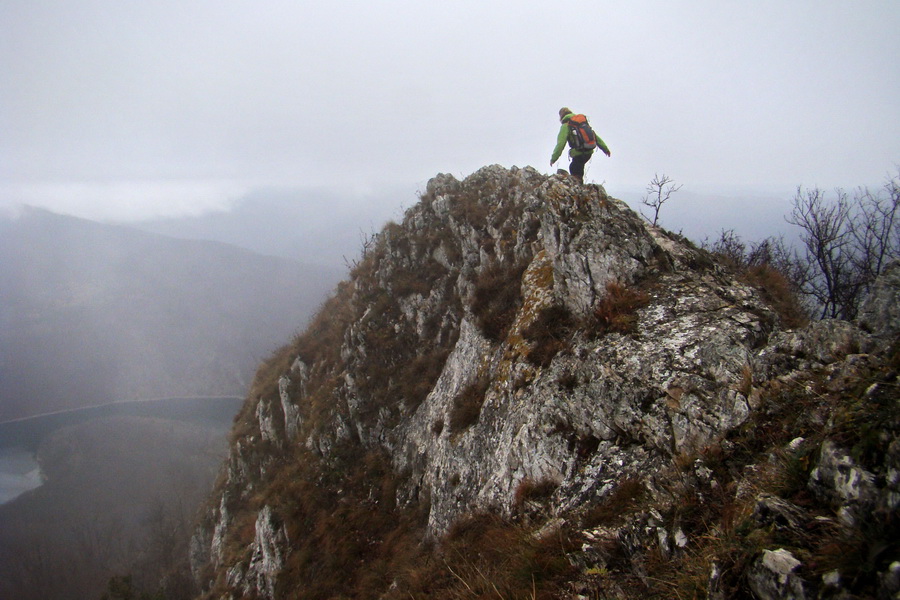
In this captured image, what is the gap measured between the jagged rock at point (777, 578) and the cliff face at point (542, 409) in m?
0.02

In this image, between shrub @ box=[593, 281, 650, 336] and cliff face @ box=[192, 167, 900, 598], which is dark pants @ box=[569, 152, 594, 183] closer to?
cliff face @ box=[192, 167, 900, 598]

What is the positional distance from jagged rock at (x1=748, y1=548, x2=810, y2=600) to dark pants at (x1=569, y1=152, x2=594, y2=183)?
12.4 meters

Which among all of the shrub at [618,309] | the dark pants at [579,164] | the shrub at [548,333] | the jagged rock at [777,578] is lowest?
the jagged rock at [777,578]

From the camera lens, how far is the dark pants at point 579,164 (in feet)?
47.1

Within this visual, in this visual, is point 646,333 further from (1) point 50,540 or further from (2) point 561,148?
(1) point 50,540

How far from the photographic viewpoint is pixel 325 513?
56.5 feet

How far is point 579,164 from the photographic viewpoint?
1452cm

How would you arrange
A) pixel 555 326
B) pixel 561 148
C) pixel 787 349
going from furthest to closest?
pixel 561 148
pixel 555 326
pixel 787 349

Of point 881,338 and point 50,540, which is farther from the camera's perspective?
point 50,540

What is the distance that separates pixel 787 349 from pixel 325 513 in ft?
55.3

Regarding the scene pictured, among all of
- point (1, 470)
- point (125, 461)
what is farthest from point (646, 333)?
point (1, 470)

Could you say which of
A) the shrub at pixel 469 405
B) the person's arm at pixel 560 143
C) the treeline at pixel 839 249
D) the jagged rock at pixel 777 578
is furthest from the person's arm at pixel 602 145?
the jagged rock at pixel 777 578

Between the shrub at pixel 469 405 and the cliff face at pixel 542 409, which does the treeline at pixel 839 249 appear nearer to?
the cliff face at pixel 542 409

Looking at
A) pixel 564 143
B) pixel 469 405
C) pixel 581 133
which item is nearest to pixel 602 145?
pixel 581 133
